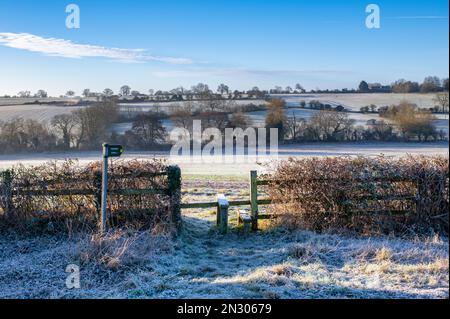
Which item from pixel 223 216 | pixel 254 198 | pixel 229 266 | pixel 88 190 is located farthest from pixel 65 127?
pixel 229 266

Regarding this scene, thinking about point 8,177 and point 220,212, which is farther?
point 220,212

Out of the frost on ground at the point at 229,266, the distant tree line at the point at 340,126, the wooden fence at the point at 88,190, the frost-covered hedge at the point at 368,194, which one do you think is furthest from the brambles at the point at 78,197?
the distant tree line at the point at 340,126

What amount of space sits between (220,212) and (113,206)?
195 cm

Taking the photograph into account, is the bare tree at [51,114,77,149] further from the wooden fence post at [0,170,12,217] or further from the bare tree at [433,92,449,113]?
the bare tree at [433,92,449,113]

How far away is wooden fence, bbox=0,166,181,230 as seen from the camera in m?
6.74

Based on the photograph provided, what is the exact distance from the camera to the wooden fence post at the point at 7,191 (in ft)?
22.1

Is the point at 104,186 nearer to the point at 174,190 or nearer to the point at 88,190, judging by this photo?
the point at 88,190

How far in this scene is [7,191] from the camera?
22.1 feet

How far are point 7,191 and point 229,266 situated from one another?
4.19 m

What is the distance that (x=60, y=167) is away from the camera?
22.6ft

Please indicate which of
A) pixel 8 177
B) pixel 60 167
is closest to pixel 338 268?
pixel 60 167

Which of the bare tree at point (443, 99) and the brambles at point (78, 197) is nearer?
the bare tree at point (443, 99)

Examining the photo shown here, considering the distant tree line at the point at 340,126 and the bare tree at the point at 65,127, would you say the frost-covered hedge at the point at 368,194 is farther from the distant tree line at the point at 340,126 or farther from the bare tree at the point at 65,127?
the bare tree at the point at 65,127
